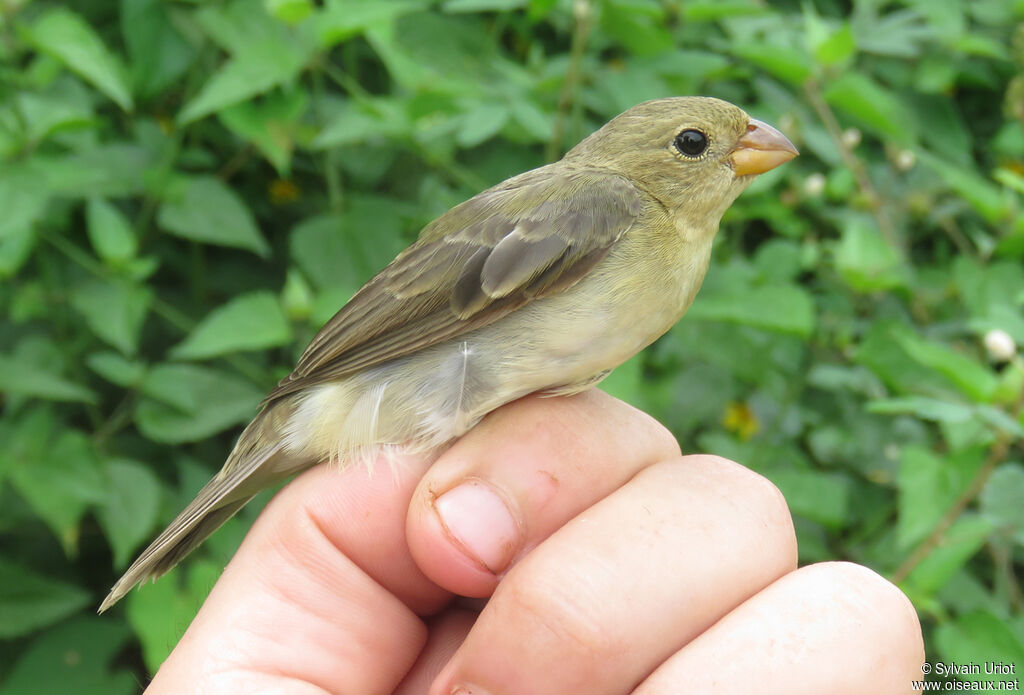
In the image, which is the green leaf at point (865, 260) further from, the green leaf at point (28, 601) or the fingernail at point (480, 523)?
the green leaf at point (28, 601)

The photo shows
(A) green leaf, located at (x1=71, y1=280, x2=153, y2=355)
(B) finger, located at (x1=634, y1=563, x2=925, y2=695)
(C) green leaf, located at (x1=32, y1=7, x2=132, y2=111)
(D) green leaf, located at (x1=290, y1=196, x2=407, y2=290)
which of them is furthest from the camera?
(D) green leaf, located at (x1=290, y1=196, x2=407, y2=290)

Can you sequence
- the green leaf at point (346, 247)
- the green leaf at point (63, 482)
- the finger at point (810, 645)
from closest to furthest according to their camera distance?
the finger at point (810, 645), the green leaf at point (63, 482), the green leaf at point (346, 247)

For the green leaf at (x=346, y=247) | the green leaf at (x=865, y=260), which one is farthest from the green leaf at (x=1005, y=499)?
the green leaf at (x=346, y=247)

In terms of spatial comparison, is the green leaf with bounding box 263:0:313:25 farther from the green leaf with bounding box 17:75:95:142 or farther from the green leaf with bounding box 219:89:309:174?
the green leaf with bounding box 17:75:95:142

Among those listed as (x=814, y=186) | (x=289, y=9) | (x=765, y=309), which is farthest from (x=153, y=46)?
(x=814, y=186)

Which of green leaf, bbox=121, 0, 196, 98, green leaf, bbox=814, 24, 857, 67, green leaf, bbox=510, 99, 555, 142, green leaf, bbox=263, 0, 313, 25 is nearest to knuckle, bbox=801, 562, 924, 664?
green leaf, bbox=510, 99, 555, 142

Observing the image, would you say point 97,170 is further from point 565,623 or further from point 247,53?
point 565,623
